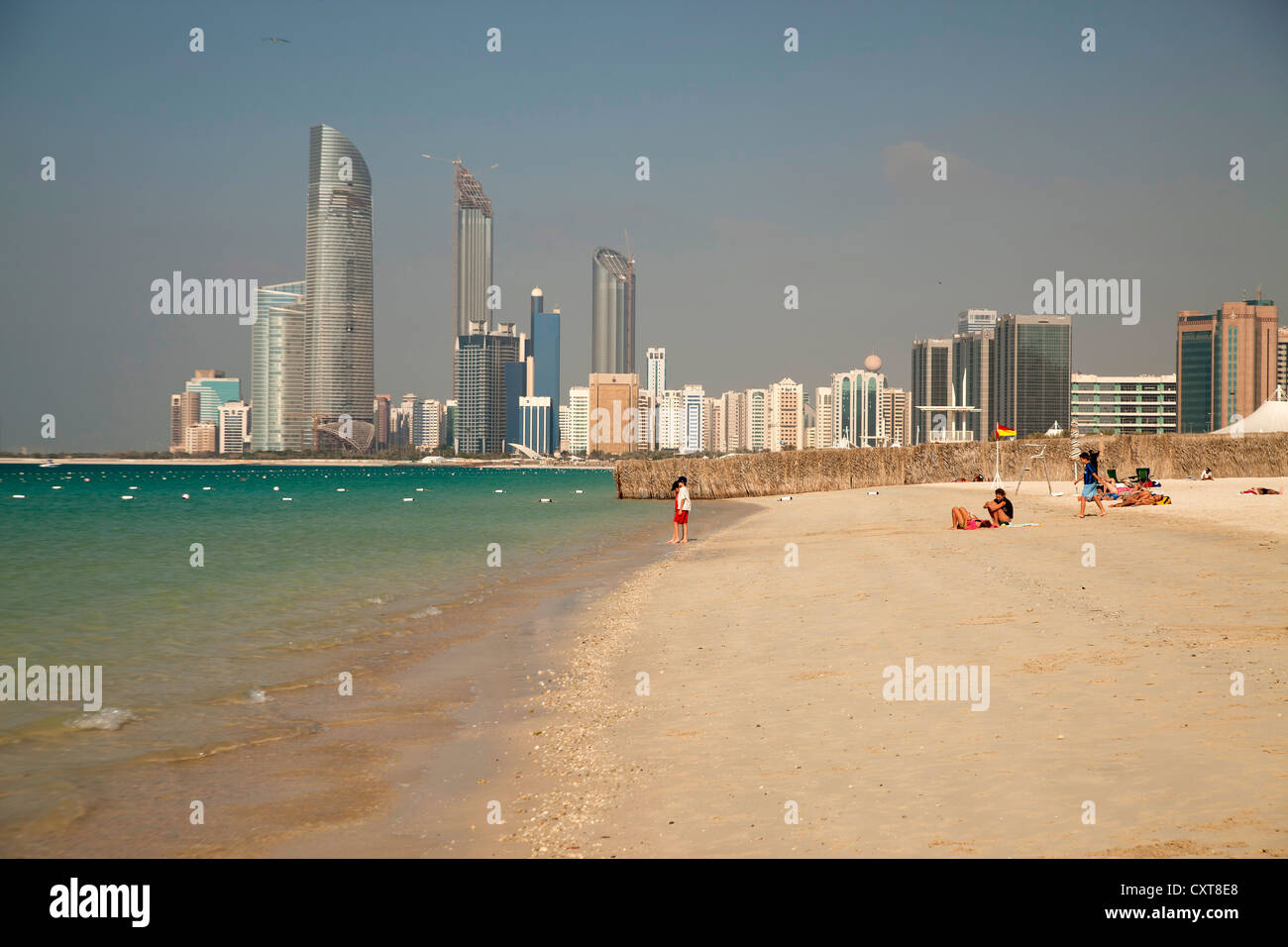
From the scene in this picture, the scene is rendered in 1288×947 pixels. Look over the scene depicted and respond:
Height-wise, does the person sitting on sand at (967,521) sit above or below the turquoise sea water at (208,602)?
above

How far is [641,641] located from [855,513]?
57.7 ft

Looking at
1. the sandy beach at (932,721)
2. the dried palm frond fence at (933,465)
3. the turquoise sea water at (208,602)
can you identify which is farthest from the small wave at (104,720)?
the dried palm frond fence at (933,465)

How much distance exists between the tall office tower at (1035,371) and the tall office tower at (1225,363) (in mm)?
37145

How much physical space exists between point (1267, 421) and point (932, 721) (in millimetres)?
44925

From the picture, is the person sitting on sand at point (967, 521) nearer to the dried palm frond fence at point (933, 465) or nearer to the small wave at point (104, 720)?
the small wave at point (104, 720)

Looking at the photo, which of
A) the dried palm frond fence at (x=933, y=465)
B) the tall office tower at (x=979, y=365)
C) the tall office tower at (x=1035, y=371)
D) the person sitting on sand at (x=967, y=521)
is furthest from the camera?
the tall office tower at (x=979, y=365)

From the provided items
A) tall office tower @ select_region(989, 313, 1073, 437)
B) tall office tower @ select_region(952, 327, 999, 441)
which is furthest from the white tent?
tall office tower @ select_region(952, 327, 999, 441)

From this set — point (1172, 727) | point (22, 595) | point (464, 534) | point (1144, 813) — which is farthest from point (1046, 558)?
point (464, 534)

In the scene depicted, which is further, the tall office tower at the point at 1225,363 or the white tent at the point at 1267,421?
the tall office tower at the point at 1225,363

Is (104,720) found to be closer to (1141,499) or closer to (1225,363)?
(1141,499)

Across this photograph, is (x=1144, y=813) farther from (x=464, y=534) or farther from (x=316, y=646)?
(x=464, y=534)

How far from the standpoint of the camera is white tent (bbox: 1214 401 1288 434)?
132ft

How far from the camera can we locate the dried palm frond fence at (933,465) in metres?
35.7

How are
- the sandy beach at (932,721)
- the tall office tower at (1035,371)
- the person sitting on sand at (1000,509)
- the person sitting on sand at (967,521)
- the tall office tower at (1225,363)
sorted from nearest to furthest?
the sandy beach at (932,721)
the person sitting on sand at (967,521)
the person sitting on sand at (1000,509)
the tall office tower at (1035,371)
the tall office tower at (1225,363)
